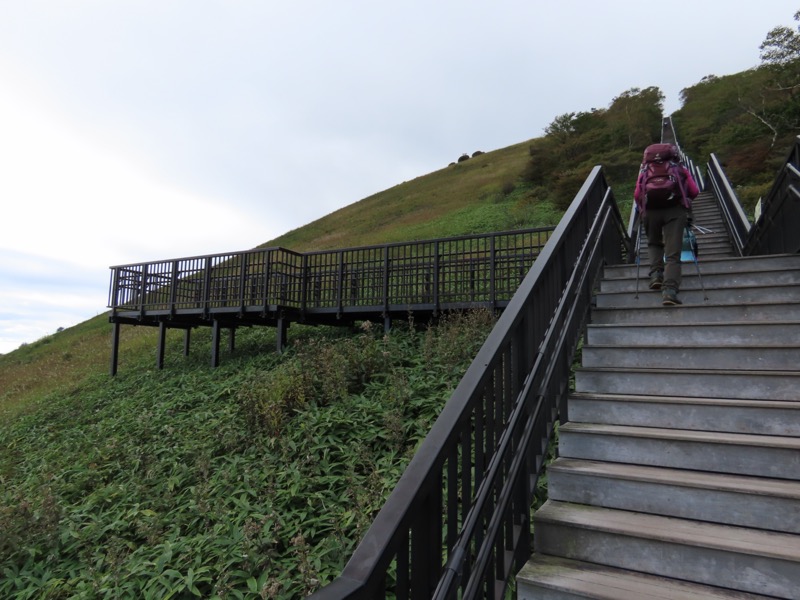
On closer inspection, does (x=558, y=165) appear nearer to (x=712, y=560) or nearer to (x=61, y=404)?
(x=61, y=404)

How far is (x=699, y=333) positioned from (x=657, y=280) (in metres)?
0.91

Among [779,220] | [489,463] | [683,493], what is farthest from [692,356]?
[779,220]

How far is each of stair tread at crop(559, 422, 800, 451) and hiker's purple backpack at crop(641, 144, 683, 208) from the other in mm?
2522

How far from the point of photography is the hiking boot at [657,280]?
4188 mm

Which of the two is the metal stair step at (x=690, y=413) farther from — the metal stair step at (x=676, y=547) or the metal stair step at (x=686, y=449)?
the metal stair step at (x=676, y=547)

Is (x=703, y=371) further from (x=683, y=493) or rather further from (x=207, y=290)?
(x=207, y=290)

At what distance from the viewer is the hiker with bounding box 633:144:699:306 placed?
4.30 meters

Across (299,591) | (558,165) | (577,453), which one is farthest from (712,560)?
(558,165)

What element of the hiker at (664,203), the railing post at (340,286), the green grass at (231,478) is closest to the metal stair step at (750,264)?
the hiker at (664,203)

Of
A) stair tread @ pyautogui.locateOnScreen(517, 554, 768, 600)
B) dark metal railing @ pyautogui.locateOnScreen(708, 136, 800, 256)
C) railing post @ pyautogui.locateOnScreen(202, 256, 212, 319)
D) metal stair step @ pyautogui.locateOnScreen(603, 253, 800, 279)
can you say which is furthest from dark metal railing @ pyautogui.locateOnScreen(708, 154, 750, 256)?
railing post @ pyautogui.locateOnScreen(202, 256, 212, 319)

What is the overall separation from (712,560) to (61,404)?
11919mm

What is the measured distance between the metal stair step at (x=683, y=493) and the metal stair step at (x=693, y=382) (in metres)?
0.69

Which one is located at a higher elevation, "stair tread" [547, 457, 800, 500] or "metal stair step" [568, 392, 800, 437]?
"metal stair step" [568, 392, 800, 437]

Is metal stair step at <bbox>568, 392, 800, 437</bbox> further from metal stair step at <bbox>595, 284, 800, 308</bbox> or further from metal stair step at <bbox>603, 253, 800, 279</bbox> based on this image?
metal stair step at <bbox>603, 253, 800, 279</bbox>
